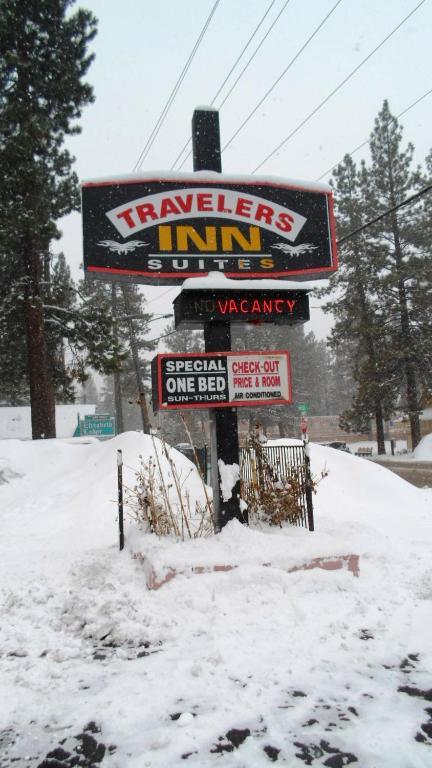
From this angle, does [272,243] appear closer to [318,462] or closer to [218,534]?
[218,534]

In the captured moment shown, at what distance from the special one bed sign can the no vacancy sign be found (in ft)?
3.91

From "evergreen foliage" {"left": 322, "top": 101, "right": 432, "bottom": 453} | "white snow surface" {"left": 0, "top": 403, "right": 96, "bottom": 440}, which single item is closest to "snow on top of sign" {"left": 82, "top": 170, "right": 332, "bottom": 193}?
"evergreen foliage" {"left": 322, "top": 101, "right": 432, "bottom": 453}

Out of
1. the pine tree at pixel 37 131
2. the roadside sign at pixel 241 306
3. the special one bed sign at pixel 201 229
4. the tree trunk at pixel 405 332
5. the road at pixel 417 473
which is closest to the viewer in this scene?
the roadside sign at pixel 241 306

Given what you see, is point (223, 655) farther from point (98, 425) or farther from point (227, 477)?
point (98, 425)

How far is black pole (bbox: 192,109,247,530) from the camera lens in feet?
21.2

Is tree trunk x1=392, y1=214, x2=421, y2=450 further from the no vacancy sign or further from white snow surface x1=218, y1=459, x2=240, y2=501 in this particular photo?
white snow surface x1=218, y1=459, x2=240, y2=501

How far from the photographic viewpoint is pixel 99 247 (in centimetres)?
673

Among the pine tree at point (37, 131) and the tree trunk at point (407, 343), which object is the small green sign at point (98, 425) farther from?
the tree trunk at point (407, 343)

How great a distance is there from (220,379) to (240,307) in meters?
0.99

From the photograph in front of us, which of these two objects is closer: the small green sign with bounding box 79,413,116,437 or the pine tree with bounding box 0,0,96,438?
the pine tree with bounding box 0,0,96,438

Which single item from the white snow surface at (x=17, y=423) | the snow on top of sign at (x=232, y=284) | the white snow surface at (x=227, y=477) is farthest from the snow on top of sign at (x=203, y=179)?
the white snow surface at (x=17, y=423)

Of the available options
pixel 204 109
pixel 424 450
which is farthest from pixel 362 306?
pixel 204 109

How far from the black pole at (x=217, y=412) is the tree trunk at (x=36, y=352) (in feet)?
35.9

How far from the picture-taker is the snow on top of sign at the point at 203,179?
6875mm
